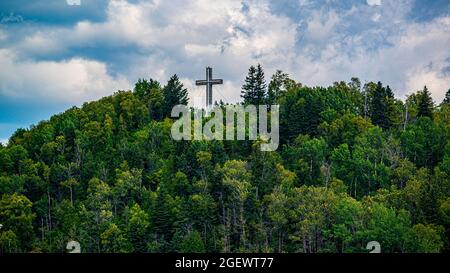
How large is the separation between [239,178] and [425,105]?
2917 cm

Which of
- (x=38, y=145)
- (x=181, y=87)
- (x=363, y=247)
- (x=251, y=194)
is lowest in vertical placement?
(x=363, y=247)

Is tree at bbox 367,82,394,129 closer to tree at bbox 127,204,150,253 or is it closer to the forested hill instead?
the forested hill

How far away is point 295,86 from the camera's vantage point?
108m

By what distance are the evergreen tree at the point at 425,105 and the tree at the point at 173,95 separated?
105ft

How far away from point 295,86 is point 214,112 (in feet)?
57.4

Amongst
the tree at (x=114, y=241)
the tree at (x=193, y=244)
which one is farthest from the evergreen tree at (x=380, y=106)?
the tree at (x=114, y=241)

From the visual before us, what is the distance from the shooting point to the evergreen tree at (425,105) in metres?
97.4

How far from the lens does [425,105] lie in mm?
97688

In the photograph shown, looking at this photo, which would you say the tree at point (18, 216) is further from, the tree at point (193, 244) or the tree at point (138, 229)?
the tree at point (193, 244)

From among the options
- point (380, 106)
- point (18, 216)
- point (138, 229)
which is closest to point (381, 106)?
point (380, 106)

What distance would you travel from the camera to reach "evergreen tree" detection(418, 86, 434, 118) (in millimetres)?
Answer: 97438
